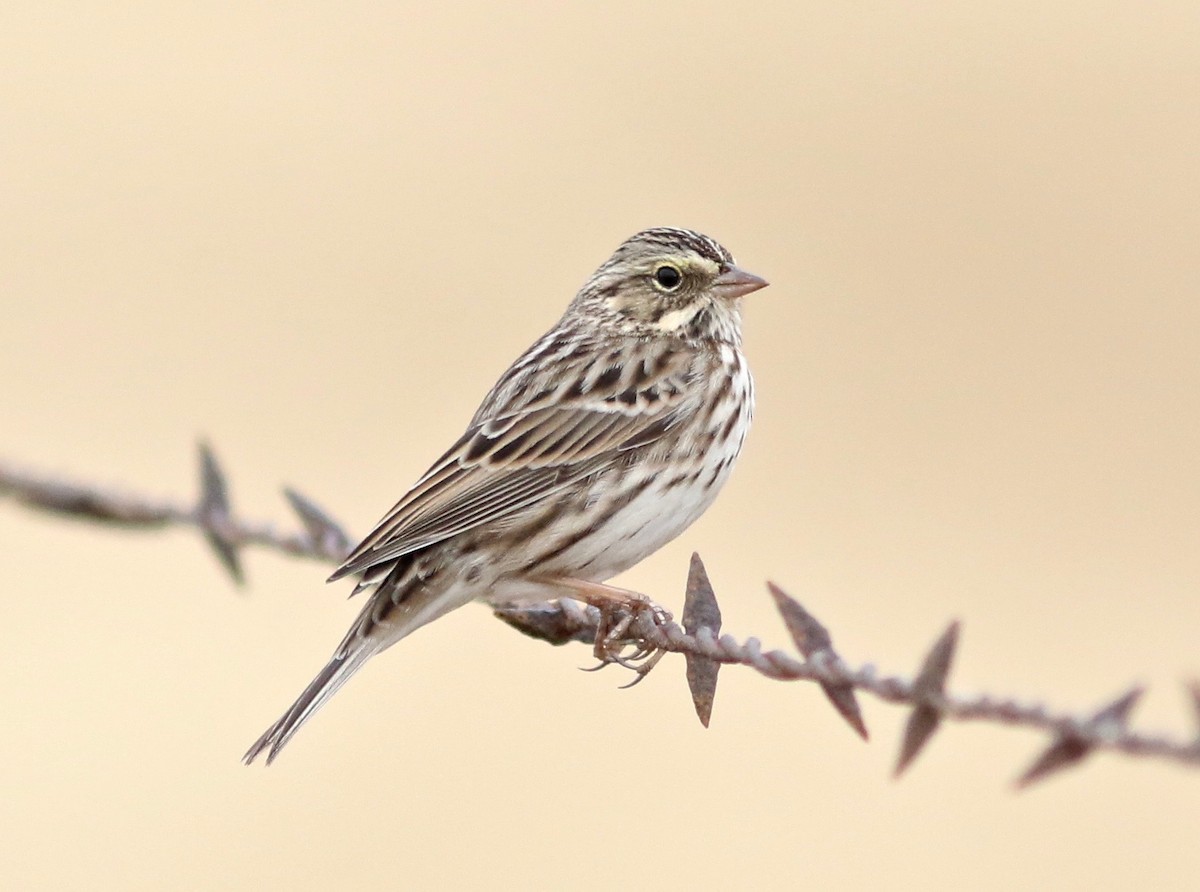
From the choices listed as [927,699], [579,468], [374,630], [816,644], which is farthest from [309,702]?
[927,699]

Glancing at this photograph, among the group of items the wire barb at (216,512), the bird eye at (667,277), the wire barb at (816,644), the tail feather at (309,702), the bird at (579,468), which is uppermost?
the bird eye at (667,277)

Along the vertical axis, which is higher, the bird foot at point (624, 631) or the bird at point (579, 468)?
the bird at point (579, 468)

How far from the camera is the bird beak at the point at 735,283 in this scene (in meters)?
7.38

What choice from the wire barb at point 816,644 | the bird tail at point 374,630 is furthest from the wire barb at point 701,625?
the bird tail at point 374,630

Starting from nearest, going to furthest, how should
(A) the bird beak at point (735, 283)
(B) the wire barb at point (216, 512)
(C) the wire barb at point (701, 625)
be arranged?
(C) the wire barb at point (701, 625)
(B) the wire barb at point (216, 512)
(A) the bird beak at point (735, 283)

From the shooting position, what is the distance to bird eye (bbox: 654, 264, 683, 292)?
24.4 feet

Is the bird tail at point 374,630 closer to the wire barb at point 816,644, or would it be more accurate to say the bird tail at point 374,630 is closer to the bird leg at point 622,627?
the bird leg at point 622,627

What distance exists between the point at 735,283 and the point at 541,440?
1.20 m

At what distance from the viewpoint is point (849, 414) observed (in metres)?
13.9

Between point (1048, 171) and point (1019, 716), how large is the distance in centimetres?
1539

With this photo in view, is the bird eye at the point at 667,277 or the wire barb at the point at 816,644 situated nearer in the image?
the wire barb at the point at 816,644

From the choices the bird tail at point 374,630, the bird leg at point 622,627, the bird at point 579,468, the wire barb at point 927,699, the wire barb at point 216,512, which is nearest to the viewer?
the wire barb at point 927,699

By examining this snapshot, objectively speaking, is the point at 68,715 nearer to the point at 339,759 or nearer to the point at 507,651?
the point at 339,759

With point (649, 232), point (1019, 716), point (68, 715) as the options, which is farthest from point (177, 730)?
point (1019, 716)
